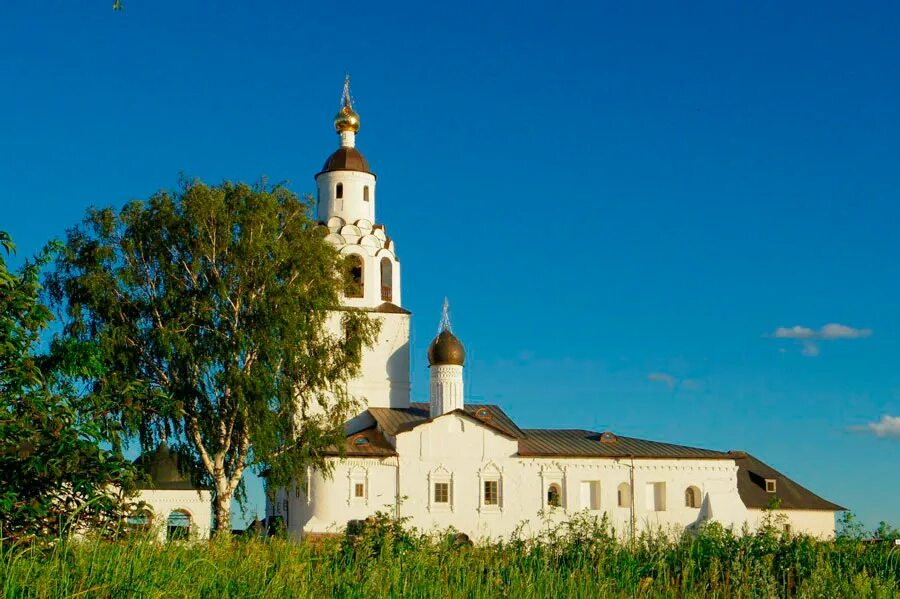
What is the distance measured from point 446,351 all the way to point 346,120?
8.04m

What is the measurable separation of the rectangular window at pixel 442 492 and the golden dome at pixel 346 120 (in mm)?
11379

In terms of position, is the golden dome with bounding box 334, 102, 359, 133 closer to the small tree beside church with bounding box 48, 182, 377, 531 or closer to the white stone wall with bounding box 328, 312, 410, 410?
the white stone wall with bounding box 328, 312, 410, 410

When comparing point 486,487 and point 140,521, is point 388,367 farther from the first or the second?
point 140,521

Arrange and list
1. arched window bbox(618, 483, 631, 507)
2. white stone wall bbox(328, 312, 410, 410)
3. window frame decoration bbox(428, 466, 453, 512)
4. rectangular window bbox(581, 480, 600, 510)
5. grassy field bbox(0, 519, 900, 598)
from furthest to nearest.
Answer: white stone wall bbox(328, 312, 410, 410) → arched window bbox(618, 483, 631, 507) → rectangular window bbox(581, 480, 600, 510) → window frame decoration bbox(428, 466, 453, 512) → grassy field bbox(0, 519, 900, 598)

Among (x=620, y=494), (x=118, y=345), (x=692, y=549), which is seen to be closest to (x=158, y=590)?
(x=692, y=549)

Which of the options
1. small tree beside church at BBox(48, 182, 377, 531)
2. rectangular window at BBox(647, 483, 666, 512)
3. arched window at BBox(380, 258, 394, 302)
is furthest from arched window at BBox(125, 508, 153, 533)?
rectangular window at BBox(647, 483, 666, 512)

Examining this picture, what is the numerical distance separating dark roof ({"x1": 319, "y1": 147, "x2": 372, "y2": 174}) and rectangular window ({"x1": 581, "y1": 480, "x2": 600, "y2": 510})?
11.5 meters

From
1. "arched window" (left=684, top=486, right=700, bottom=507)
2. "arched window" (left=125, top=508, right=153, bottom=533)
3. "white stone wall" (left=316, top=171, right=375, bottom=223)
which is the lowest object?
"arched window" (left=684, top=486, right=700, bottom=507)

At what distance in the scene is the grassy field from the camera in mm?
6027

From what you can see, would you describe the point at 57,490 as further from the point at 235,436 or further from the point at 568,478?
the point at 568,478

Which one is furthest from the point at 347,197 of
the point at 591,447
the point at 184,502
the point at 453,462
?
the point at 184,502

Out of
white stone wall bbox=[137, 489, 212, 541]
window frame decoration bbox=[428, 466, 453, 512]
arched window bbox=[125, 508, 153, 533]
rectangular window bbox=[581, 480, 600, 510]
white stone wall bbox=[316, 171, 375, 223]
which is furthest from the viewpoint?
white stone wall bbox=[316, 171, 375, 223]

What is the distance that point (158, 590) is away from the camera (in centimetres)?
582

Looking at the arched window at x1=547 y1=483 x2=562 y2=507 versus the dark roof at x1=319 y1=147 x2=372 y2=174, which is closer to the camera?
the arched window at x1=547 y1=483 x2=562 y2=507
